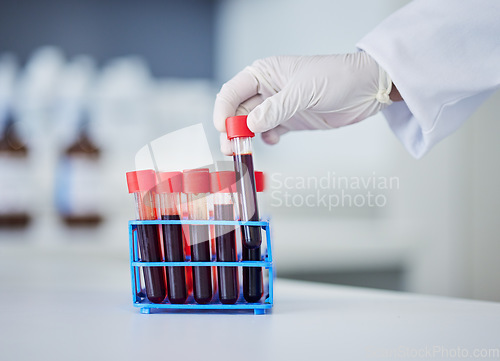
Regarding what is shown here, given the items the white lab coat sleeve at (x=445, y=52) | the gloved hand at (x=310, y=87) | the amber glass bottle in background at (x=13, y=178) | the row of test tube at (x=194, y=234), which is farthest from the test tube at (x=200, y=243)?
the amber glass bottle in background at (x=13, y=178)

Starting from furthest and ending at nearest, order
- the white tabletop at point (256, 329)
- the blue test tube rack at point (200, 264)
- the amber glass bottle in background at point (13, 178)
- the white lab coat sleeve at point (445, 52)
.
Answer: the amber glass bottle in background at point (13, 178) → the white lab coat sleeve at point (445, 52) → the blue test tube rack at point (200, 264) → the white tabletop at point (256, 329)

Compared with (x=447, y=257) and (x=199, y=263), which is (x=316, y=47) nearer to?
(x=447, y=257)

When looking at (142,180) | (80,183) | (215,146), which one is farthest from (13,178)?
(142,180)

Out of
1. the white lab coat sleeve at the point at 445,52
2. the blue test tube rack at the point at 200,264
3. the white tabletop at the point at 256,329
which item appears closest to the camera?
the white tabletop at the point at 256,329

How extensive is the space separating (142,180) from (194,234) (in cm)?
8

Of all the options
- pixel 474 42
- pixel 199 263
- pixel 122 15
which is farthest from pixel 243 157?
pixel 122 15

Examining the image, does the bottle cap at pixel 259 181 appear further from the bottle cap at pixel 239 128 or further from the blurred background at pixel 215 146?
the blurred background at pixel 215 146

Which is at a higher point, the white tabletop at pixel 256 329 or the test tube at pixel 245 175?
the test tube at pixel 245 175

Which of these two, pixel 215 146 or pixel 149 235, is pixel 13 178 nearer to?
pixel 215 146

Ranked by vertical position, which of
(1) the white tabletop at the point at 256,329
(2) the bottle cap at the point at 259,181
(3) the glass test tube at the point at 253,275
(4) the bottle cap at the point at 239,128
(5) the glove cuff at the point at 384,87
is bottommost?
(1) the white tabletop at the point at 256,329

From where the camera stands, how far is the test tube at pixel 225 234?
0.53 m

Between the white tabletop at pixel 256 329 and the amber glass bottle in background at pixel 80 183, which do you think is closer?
the white tabletop at pixel 256 329

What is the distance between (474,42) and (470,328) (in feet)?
1.29

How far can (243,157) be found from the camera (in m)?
0.55
